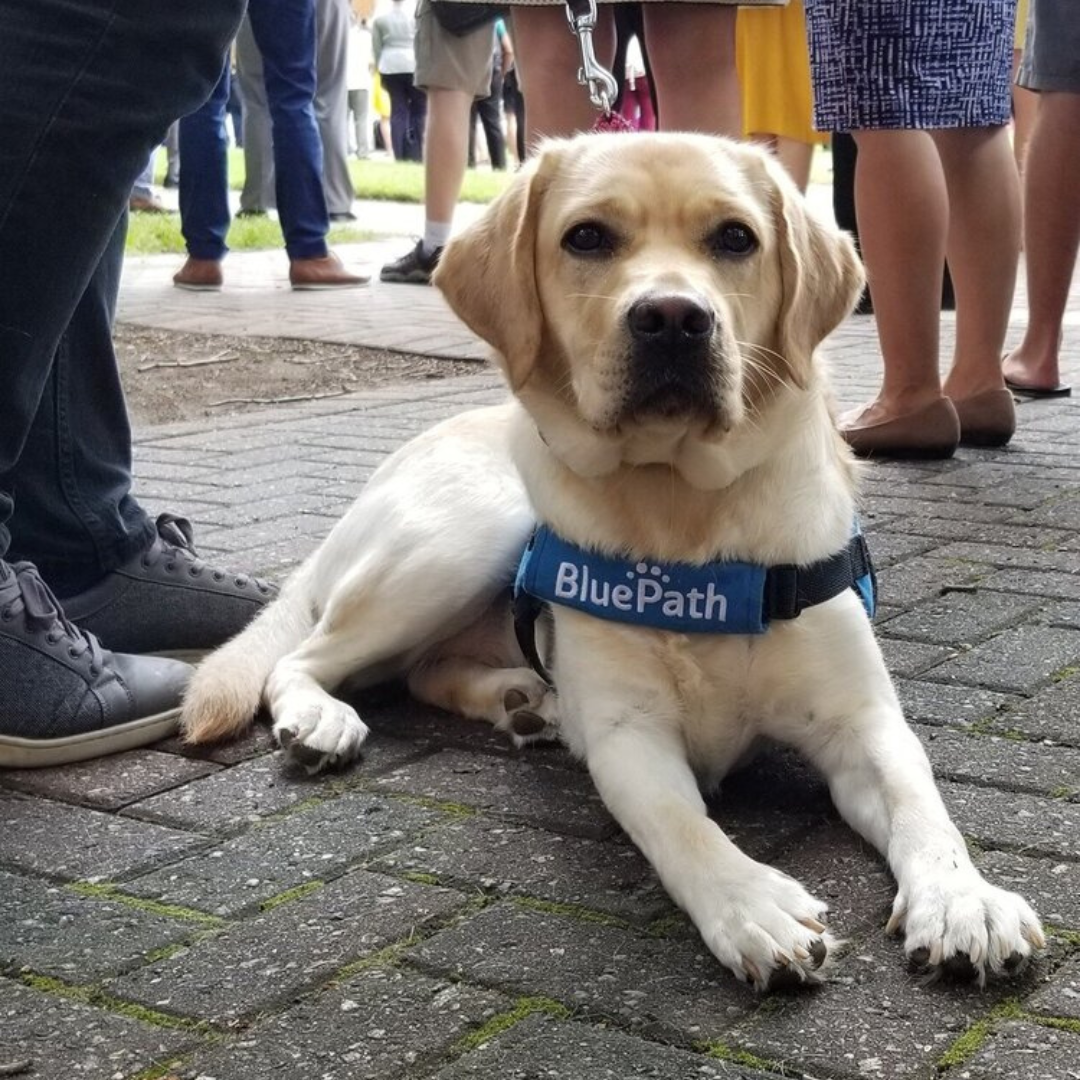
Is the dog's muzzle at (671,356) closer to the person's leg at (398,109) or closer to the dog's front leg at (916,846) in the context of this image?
the dog's front leg at (916,846)

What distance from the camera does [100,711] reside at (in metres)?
2.93

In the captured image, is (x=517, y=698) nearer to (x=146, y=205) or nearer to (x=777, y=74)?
(x=777, y=74)

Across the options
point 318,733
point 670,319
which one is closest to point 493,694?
point 318,733

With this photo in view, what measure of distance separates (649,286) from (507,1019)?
1.20 meters

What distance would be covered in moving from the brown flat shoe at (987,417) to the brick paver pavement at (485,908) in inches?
70.4

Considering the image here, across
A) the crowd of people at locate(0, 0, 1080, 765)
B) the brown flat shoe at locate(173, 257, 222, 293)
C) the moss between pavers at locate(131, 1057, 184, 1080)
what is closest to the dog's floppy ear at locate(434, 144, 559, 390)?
the crowd of people at locate(0, 0, 1080, 765)

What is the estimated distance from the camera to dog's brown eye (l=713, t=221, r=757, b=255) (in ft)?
9.23

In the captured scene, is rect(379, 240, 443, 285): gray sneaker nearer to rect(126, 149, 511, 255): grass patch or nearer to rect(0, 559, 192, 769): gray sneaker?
rect(126, 149, 511, 255): grass patch

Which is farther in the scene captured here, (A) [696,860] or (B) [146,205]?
(B) [146,205]

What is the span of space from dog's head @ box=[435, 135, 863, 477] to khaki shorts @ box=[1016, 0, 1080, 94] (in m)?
3.11

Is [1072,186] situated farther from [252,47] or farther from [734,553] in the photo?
[252,47]

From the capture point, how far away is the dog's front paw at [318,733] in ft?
9.25

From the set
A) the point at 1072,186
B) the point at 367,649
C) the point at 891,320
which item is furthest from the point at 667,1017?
the point at 1072,186

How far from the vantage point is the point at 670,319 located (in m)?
2.60
